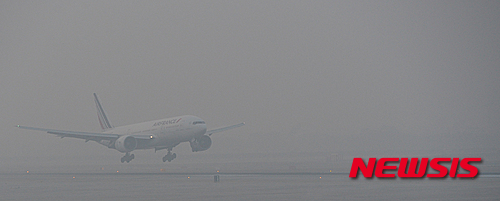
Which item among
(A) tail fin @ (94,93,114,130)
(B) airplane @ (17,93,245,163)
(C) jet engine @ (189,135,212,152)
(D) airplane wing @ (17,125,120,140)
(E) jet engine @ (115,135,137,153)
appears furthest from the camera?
(A) tail fin @ (94,93,114,130)

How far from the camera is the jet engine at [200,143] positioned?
82.8 metres

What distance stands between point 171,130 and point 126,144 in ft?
27.0

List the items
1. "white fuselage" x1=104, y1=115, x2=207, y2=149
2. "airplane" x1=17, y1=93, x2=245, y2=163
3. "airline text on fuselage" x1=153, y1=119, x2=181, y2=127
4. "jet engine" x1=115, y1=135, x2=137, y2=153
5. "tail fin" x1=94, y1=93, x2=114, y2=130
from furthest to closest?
"tail fin" x1=94, y1=93, x2=114, y2=130, "jet engine" x1=115, y1=135, x2=137, y2=153, "airline text on fuselage" x1=153, y1=119, x2=181, y2=127, "airplane" x1=17, y1=93, x2=245, y2=163, "white fuselage" x1=104, y1=115, x2=207, y2=149

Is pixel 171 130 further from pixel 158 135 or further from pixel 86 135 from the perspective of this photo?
pixel 86 135

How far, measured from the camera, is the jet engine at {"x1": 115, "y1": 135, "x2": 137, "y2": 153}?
8356 centimetres

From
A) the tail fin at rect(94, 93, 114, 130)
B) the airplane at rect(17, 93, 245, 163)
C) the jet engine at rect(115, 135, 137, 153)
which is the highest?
the tail fin at rect(94, 93, 114, 130)

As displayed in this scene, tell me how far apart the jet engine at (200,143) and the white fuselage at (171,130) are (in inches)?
85.4

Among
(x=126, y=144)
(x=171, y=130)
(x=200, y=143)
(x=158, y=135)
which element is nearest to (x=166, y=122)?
(x=171, y=130)

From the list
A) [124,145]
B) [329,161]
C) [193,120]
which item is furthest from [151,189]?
[329,161]

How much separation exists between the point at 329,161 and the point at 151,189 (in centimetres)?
7252

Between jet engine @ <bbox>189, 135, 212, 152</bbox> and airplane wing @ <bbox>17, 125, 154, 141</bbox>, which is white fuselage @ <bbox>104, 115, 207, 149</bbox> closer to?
airplane wing @ <bbox>17, 125, 154, 141</bbox>

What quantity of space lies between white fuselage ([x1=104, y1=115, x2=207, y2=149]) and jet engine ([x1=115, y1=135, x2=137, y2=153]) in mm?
1725

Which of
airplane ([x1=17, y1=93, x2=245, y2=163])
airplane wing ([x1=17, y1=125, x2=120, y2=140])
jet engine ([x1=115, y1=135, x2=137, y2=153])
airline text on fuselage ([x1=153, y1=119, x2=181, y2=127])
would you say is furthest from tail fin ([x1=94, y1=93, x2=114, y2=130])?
airline text on fuselage ([x1=153, y1=119, x2=181, y2=127])

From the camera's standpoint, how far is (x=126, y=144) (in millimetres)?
83688
